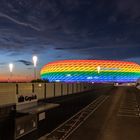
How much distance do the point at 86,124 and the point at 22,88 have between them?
760 centimetres

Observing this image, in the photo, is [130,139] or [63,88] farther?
[63,88]

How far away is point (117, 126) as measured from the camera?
17.7 metres

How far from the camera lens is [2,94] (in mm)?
21453

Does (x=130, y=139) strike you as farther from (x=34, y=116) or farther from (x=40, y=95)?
(x=40, y=95)

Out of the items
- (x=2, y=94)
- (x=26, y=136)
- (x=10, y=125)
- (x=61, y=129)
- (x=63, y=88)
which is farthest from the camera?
(x=63, y=88)

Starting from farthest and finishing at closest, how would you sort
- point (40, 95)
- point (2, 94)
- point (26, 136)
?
point (40, 95)
point (2, 94)
point (26, 136)

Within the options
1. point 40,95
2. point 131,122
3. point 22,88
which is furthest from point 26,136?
point 40,95

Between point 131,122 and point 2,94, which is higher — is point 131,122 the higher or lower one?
the lower one

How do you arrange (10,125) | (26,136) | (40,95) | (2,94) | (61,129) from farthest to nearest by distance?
(40,95) → (2,94) → (61,129) → (26,136) → (10,125)

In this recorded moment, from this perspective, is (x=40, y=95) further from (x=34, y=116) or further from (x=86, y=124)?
(x=34, y=116)

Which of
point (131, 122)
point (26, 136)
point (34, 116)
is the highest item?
point (34, 116)

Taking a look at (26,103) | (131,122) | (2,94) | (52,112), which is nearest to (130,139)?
(131,122)

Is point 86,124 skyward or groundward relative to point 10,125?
groundward

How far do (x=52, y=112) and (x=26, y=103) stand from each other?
13361 millimetres
